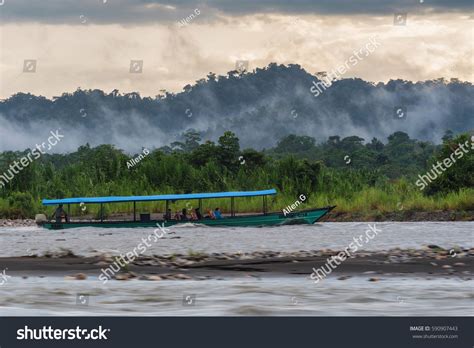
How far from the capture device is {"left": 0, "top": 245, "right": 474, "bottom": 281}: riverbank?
21.5m

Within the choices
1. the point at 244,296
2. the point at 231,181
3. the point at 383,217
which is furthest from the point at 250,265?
the point at 231,181

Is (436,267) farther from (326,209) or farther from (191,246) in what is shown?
(326,209)

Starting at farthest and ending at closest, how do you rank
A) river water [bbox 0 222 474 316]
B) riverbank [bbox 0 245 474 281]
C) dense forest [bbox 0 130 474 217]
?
1. dense forest [bbox 0 130 474 217]
2. riverbank [bbox 0 245 474 281]
3. river water [bbox 0 222 474 316]

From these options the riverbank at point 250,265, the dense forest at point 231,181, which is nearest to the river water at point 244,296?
the riverbank at point 250,265

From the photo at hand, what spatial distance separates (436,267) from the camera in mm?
22703

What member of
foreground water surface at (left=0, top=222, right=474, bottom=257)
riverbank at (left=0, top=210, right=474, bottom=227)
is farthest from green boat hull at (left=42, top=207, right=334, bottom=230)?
riverbank at (left=0, top=210, right=474, bottom=227)

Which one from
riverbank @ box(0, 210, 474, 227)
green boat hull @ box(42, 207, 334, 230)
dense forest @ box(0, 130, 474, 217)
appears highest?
dense forest @ box(0, 130, 474, 217)

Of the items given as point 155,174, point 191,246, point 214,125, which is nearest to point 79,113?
point 214,125

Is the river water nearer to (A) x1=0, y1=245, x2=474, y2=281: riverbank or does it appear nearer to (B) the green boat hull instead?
(A) x1=0, y1=245, x2=474, y2=281: riverbank

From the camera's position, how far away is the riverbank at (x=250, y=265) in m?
21.5

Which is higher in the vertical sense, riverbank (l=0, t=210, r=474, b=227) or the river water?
the river water

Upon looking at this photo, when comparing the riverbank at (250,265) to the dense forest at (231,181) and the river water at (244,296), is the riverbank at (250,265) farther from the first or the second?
the dense forest at (231,181)

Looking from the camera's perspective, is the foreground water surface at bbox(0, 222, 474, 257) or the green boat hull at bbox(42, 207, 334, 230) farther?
the green boat hull at bbox(42, 207, 334, 230)

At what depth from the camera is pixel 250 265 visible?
2359cm
